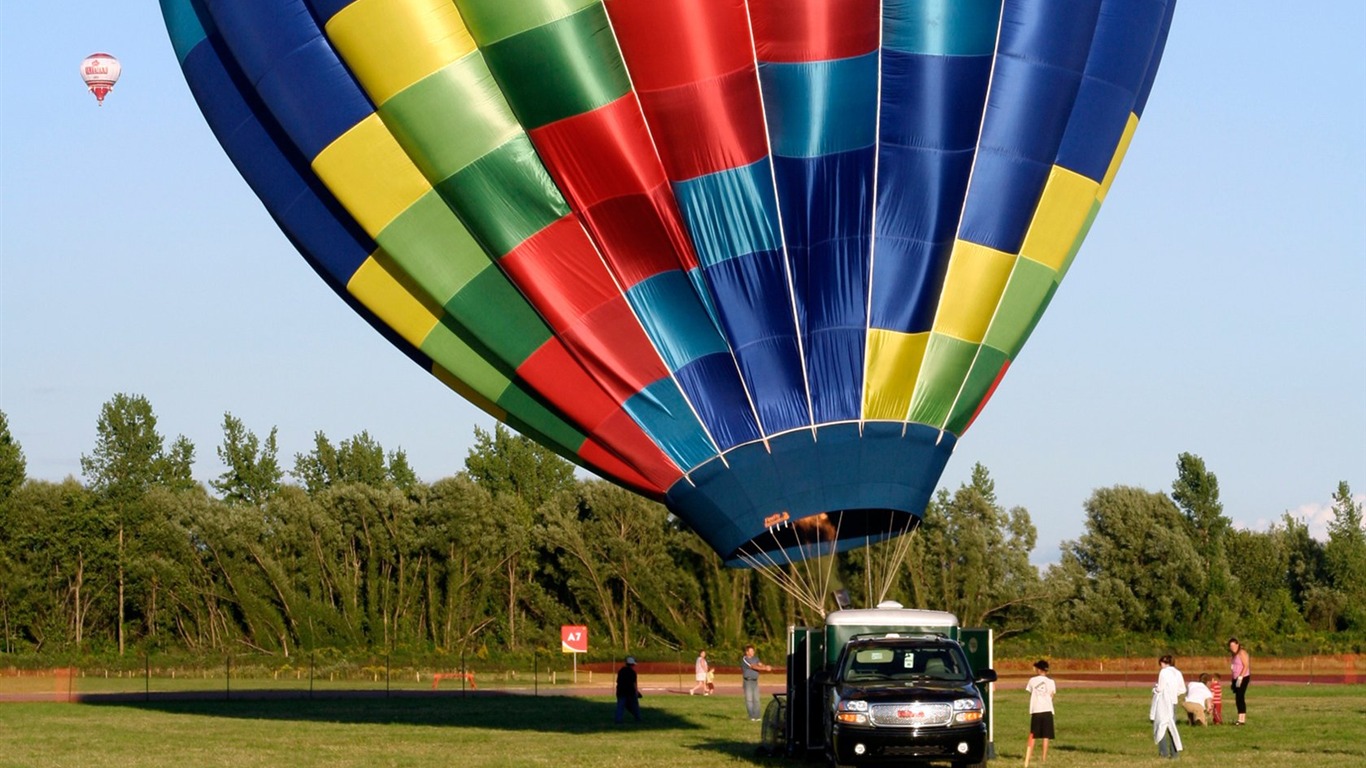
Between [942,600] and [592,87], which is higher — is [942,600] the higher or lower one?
the lower one

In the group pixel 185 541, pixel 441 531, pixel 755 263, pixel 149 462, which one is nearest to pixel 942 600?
pixel 441 531

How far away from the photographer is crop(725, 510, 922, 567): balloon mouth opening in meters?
21.4

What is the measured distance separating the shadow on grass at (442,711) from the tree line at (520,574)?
30.9 metres

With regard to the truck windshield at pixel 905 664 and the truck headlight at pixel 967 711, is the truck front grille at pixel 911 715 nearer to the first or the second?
the truck headlight at pixel 967 711

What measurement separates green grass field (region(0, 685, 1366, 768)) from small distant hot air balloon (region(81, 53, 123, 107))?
20363 mm

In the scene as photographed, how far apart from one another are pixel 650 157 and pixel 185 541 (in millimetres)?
60208

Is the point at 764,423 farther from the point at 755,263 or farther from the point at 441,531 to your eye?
the point at 441,531

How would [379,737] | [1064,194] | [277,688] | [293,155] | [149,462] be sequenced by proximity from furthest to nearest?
[149,462], [277,688], [379,737], [293,155], [1064,194]

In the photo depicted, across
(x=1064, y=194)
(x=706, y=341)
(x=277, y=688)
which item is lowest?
(x=277, y=688)

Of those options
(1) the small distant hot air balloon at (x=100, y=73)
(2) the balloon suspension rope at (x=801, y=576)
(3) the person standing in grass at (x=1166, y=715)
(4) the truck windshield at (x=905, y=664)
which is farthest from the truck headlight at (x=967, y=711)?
(1) the small distant hot air balloon at (x=100, y=73)

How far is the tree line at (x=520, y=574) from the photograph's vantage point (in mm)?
72688

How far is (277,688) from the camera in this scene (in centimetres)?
4725

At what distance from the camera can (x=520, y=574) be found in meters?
76.4

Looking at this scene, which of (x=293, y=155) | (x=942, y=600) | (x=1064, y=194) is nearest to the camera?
(x=1064, y=194)
